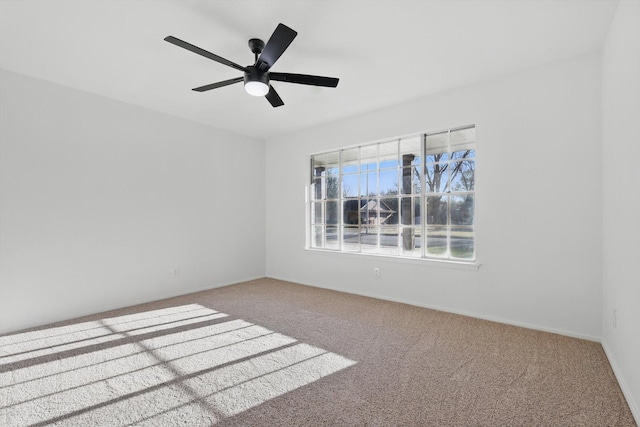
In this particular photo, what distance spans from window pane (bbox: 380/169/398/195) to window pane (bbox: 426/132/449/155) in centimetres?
55

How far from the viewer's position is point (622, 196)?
2.16 meters

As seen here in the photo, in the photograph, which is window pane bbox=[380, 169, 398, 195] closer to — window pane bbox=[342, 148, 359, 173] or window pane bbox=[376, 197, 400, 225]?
window pane bbox=[376, 197, 400, 225]

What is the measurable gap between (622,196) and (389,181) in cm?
256

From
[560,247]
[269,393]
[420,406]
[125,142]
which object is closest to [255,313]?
[269,393]

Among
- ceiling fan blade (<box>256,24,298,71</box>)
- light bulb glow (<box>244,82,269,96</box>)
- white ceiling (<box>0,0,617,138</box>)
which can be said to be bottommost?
light bulb glow (<box>244,82,269,96</box>)

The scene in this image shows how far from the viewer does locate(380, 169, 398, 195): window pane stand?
4.38 meters

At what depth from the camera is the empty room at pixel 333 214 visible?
2.07m

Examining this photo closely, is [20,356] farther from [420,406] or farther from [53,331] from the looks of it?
[420,406]

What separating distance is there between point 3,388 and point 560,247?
465 centimetres

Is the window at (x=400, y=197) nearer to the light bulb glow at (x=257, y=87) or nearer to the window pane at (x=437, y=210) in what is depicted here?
the window pane at (x=437, y=210)

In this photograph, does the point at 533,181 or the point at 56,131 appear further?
the point at 56,131

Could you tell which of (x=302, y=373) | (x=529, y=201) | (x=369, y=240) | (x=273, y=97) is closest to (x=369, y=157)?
(x=369, y=240)

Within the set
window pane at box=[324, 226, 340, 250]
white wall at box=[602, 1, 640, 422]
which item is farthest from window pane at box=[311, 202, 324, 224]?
white wall at box=[602, 1, 640, 422]

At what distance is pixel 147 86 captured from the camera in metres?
3.58
